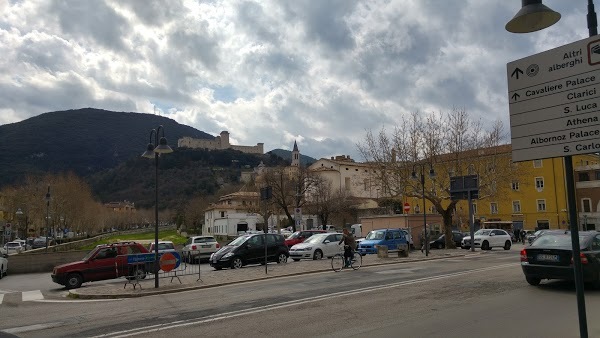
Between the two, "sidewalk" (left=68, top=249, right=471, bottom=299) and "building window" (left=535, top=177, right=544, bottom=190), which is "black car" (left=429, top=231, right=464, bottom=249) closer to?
"sidewalk" (left=68, top=249, right=471, bottom=299)

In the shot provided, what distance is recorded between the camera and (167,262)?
16.9m

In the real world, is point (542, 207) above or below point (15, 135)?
below

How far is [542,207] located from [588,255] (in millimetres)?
65994

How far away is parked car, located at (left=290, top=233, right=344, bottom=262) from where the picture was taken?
26969mm

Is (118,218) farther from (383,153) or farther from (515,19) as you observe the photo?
(515,19)

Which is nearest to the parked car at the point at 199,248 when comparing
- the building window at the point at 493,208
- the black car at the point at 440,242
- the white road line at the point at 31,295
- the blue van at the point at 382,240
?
the blue van at the point at 382,240

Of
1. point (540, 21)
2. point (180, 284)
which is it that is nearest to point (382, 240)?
point (180, 284)

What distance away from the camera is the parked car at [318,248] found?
27.0 metres

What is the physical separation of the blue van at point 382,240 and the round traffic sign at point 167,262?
15396 millimetres

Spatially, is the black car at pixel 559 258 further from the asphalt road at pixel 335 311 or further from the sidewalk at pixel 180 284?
the sidewalk at pixel 180 284

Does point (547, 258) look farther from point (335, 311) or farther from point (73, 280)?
point (73, 280)

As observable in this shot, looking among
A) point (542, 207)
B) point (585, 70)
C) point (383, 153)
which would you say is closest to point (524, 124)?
point (585, 70)

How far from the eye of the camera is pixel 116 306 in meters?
12.8

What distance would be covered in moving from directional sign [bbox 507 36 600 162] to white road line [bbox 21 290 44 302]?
52.4ft
